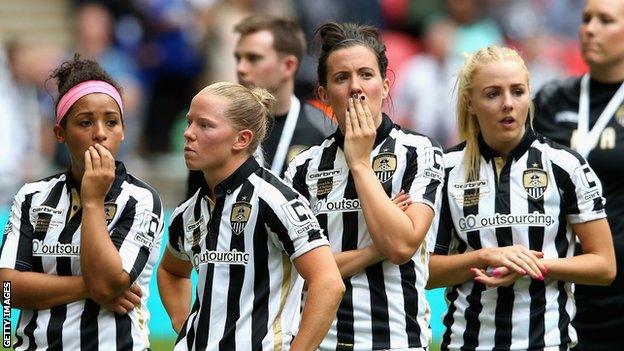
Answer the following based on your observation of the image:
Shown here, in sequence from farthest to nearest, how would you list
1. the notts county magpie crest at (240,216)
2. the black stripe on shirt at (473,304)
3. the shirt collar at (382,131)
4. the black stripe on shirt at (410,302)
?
1. the black stripe on shirt at (473,304)
2. the shirt collar at (382,131)
3. the black stripe on shirt at (410,302)
4. the notts county magpie crest at (240,216)

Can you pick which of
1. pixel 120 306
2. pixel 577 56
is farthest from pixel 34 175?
pixel 120 306

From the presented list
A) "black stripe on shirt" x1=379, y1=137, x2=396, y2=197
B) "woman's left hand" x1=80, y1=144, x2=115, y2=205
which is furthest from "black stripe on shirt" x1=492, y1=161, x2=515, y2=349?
"woman's left hand" x1=80, y1=144, x2=115, y2=205

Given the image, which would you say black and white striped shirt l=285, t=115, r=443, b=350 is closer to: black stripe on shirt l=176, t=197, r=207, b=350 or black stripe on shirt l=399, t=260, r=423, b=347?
black stripe on shirt l=399, t=260, r=423, b=347

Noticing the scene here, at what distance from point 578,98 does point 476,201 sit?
159 cm

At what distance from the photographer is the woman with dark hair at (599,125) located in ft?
22.2

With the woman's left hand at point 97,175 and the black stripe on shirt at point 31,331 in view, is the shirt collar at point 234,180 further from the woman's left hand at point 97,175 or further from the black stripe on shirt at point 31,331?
the black stripe on shirt at point 31,331

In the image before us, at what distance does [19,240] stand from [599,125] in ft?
10.4

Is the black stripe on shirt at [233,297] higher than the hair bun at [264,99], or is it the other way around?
the hair bun at [264,99]

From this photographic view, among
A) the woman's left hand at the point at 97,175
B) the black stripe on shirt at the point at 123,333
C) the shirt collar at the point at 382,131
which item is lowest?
the black stripe on shirt at the point at 123,333

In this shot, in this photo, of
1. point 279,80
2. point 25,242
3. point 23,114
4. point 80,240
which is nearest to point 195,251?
point 80,240

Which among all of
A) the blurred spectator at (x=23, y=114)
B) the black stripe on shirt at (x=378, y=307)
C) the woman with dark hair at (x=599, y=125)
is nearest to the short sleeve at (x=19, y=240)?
the black stripe on shirt at (x=378, y=307)

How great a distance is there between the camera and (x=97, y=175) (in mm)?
5215

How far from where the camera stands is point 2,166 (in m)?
11.7

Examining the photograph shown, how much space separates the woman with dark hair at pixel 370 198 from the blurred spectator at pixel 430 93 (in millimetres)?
7414
